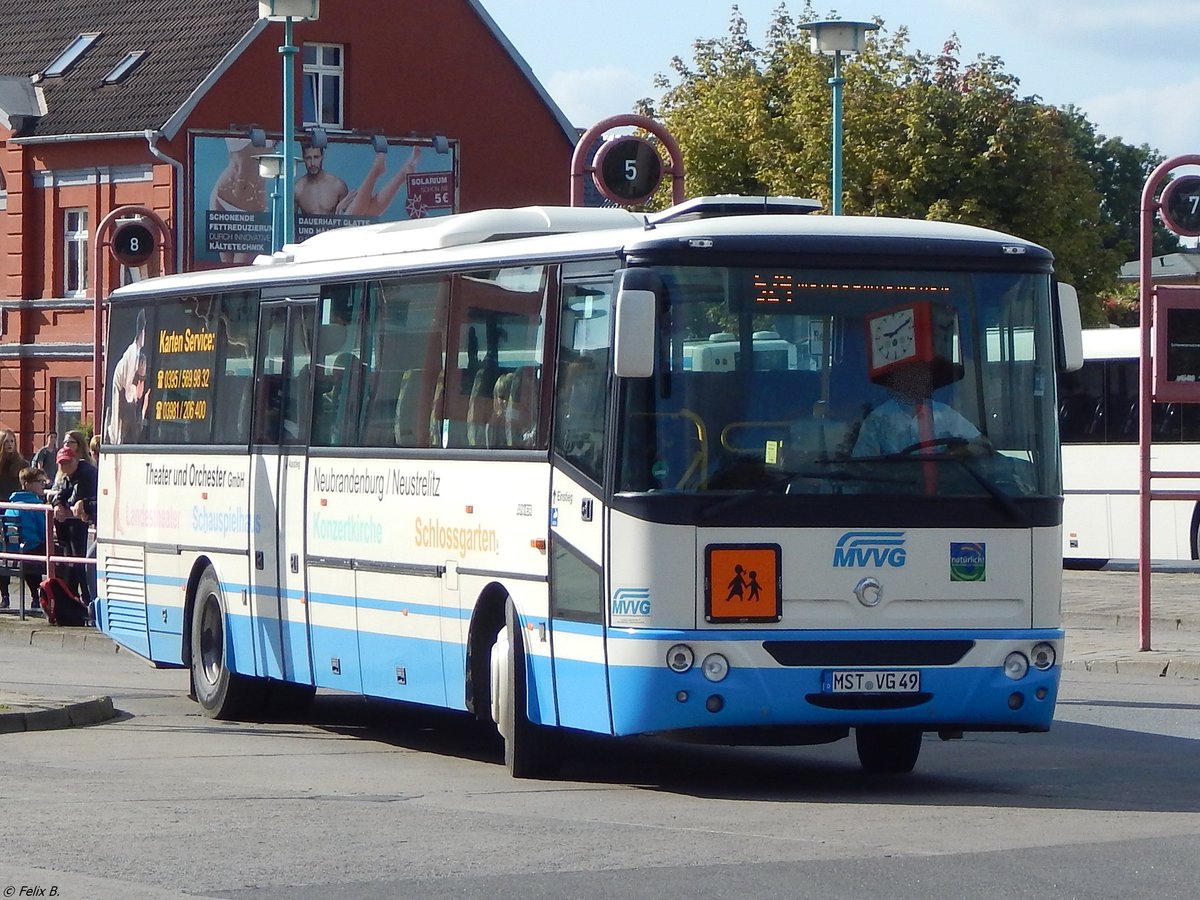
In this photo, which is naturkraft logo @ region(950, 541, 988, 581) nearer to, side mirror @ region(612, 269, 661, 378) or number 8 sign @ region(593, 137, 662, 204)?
side mirror @ region(612, 269, 661, 378)

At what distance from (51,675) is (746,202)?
8.08 metres

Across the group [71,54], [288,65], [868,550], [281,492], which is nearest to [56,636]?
[281,492]

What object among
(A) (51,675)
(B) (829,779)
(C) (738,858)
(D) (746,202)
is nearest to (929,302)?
(D) (746,202)

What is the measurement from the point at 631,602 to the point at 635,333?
127 cm

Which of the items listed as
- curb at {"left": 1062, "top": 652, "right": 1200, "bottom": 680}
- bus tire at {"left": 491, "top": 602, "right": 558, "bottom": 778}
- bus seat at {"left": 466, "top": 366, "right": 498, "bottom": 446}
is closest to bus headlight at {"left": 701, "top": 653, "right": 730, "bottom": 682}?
bus tire at {"left": 491, "top": 602, "right": 558, "bottom": 778}

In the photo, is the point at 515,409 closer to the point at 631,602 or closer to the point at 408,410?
the point at 408,410

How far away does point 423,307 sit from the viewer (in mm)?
13672

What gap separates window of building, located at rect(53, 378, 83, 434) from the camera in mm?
49344

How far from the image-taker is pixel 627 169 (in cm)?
2055

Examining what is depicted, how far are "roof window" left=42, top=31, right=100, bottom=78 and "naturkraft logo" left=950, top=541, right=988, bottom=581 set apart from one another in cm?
4218

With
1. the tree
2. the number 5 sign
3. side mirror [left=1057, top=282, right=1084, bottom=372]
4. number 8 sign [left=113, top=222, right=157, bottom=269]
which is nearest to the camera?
side mirror [left=1057, top=282, right=1084, bottom=372]

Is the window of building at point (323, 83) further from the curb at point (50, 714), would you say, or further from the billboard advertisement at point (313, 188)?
the curb at point (50, 714)

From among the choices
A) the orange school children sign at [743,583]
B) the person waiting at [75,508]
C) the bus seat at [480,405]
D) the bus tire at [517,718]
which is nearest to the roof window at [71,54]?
the person waiting at [75,508]

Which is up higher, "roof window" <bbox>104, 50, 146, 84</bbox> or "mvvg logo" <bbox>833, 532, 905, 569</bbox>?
"roof window" <bbox>104, 50, 146, 84</bbox>
